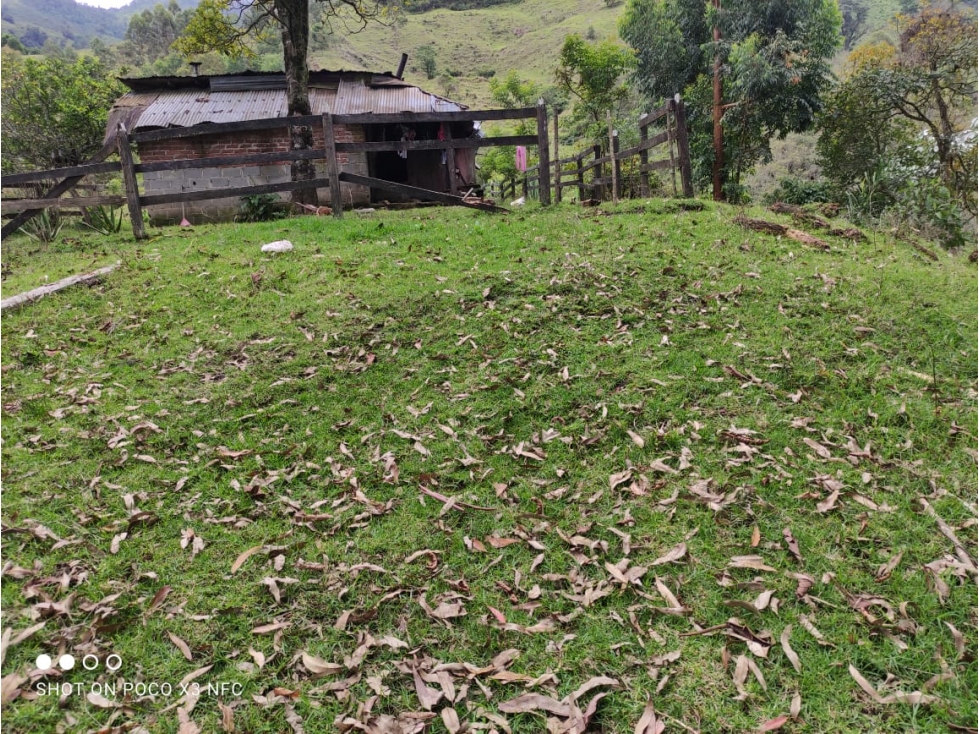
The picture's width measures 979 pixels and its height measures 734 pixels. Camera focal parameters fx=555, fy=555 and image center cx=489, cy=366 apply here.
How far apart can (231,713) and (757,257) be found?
6.57 m

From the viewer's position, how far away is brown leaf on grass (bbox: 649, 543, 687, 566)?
3.00 metres

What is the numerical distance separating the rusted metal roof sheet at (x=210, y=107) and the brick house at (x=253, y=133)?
1.1 inches

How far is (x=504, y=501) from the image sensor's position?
352 centimetres

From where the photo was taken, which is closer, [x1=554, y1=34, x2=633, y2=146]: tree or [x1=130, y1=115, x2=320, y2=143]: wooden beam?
[x1=130, y1=115, x2=320, y2=143]: wooden beam

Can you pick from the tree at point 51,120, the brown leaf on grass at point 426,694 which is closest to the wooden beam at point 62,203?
the brown leaf on grass at point 426,694

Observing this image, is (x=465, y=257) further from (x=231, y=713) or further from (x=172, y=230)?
(x=172, y=230)

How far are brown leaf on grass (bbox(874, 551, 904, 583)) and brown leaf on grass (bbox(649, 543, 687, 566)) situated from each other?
93 centimetres

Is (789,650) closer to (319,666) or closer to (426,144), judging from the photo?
(319,666)

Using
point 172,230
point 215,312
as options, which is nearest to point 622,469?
point 215,312

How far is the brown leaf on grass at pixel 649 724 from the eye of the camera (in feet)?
7.30

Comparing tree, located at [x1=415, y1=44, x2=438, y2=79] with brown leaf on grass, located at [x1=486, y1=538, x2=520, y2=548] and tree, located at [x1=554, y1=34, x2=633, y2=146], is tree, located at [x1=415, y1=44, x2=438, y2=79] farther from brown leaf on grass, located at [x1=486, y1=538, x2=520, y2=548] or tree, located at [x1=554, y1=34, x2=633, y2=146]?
brown leaf on grass, located at [x1=486, y1=538, x2=520, y2=548]

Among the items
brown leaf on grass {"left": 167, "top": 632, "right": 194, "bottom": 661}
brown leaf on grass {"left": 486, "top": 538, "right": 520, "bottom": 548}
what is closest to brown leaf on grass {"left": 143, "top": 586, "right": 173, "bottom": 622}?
brown leaf on grass {"left": 167, "top": 632, "right": 194, "bottom": 661}

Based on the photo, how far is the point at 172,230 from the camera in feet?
33.0

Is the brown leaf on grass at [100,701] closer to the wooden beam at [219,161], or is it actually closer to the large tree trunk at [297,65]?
the wooden beam at [219,161]
